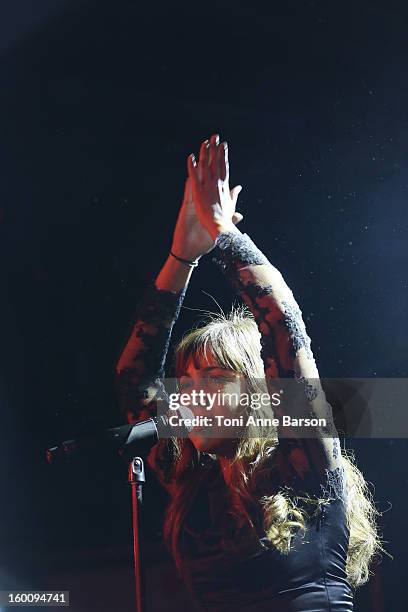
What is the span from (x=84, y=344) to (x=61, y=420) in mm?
196

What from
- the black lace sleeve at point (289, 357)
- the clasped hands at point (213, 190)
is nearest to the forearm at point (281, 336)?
the black lace sleeve at point (289, 357)

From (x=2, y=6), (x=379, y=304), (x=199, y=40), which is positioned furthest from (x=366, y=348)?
(x=2, y=6)

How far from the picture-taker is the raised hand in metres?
1.33

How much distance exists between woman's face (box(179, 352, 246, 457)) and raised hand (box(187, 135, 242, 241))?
30 cm

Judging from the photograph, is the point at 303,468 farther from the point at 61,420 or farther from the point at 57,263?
the point at 57,263

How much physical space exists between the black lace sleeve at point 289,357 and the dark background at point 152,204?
0.46 metres

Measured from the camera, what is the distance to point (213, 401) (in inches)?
59.5

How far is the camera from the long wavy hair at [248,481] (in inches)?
50.9

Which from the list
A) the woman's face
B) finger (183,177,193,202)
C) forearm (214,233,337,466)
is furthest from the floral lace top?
finger (183,177,193,202)

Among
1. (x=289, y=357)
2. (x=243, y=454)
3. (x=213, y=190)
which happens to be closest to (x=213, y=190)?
(x=213, y=190)

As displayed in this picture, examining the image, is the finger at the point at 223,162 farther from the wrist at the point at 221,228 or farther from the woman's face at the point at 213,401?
the woman's face at the point at 213,401

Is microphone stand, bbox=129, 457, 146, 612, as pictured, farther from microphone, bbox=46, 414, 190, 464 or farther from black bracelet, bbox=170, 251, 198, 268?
black bracelet, bbox=170, 251, 198, 268

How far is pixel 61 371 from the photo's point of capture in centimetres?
171

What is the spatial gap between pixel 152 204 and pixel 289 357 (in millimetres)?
730
